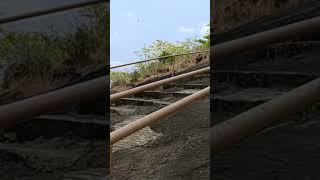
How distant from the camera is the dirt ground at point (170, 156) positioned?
209cm

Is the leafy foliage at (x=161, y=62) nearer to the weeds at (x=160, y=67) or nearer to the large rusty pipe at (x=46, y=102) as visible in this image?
the weeds at (x=160, y=67)

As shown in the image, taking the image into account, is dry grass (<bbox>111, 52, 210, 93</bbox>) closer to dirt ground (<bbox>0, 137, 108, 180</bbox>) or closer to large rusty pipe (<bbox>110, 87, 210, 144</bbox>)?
dirt ground (<bbox>0, 137, 108, 180</bbox>)

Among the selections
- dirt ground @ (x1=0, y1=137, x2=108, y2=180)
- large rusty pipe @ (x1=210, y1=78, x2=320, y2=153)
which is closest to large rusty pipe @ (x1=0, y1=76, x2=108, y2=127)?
large rusty pipe @ (x1=210, y1=78, x2=320, y2=153)

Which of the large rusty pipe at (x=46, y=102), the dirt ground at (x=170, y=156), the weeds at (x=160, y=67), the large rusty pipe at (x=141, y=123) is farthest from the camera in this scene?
the weeds at (x=160, y=67)

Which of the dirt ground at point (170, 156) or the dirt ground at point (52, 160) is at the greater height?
the dirt ground at point (52, 160)

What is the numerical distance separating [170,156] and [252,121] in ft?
6.06

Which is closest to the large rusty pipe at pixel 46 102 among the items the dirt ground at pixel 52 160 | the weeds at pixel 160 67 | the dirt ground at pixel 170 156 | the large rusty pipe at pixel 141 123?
the large rusty pipe at pixel 141 123

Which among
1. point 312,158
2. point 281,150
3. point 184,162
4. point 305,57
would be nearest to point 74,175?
point 184,162

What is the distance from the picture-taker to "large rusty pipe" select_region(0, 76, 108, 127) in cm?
43

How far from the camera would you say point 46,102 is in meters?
0.45

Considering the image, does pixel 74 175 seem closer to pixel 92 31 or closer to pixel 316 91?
pixel 92 31

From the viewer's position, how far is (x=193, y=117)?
295cm

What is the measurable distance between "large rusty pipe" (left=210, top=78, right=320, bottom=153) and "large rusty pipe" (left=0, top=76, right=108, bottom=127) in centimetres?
18

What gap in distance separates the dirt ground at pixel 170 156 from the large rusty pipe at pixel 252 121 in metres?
1.49
